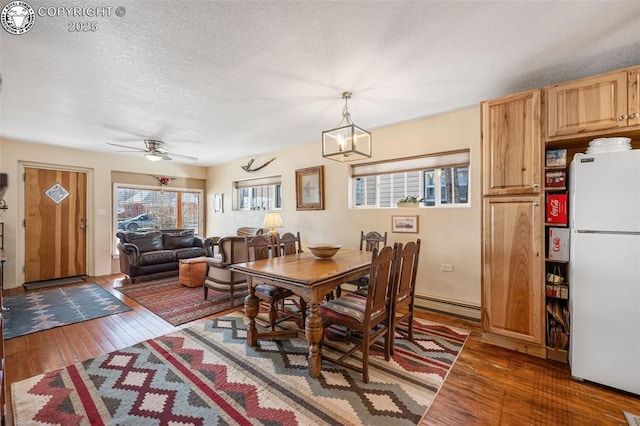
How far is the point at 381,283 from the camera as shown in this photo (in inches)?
84.2

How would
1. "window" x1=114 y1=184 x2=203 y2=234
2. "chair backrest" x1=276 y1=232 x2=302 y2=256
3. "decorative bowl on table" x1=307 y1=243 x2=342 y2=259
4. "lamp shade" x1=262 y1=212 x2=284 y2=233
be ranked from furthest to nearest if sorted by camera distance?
1. "window" x1=114 y1=184 x2=203 y2=234
2. "lamp shade" x1=262 y1=212 x2=284 y2=233
3. "chair backrest" x1=276 y1=232 x2=302 y2=256
4. "decorative bowl on table" x1=307 y1=243 x2=342 y2=259

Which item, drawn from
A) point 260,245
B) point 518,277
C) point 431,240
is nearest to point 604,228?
point 518,277

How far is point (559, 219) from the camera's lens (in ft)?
7.96

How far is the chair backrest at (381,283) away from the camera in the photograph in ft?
6.64

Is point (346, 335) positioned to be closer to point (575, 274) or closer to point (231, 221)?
point (575, 274)

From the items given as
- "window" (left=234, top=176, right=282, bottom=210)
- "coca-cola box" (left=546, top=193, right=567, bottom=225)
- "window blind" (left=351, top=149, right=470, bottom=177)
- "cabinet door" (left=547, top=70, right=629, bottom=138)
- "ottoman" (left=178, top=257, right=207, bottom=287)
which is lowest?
"ottoman" (left=178, top=257, right=207, bottom=287)

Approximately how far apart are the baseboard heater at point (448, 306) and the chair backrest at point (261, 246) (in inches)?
79.1

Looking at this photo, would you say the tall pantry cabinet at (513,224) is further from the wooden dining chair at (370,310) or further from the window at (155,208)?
the window at (155,208)

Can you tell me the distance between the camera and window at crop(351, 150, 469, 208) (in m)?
3.55

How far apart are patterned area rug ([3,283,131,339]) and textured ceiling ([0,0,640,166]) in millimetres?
2436

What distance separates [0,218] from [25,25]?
14.5ft

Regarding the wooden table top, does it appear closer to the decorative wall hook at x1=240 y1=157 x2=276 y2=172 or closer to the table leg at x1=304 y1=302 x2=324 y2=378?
the table leg at x1=304 y1=302 x2=324 y2=378

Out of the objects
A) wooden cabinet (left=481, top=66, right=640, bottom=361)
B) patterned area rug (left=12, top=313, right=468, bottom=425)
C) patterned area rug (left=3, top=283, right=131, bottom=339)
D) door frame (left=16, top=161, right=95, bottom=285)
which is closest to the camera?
patterned area rug (left=12, top=313, right=468, bottom=425)

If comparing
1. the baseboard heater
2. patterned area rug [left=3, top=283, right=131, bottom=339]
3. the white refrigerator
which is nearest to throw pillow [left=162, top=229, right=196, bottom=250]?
patterned area rug [left=3, top=283, right=131, bottom=339]
